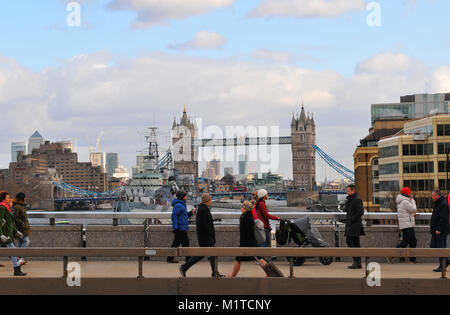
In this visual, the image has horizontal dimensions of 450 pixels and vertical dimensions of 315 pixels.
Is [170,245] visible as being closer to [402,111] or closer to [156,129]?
[156,129]

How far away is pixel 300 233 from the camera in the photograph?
12.2 meters

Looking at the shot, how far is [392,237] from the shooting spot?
13.2 metres

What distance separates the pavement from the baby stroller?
15.9 inches

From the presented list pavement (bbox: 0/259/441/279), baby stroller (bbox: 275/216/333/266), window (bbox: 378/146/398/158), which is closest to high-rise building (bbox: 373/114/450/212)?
window (bbox: 378/146/398/158)

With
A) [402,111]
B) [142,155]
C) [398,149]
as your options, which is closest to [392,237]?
[398,149]

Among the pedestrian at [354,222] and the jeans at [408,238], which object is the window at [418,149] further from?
the pedestrian at [354,222]

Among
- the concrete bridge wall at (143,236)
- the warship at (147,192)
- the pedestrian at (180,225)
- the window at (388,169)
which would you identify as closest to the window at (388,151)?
the window at (388,169)

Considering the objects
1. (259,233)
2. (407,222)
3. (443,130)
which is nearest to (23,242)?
(259,233)

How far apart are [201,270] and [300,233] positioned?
2368 mm

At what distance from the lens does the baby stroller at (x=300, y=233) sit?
39.6 feet

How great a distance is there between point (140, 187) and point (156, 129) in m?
18.7
